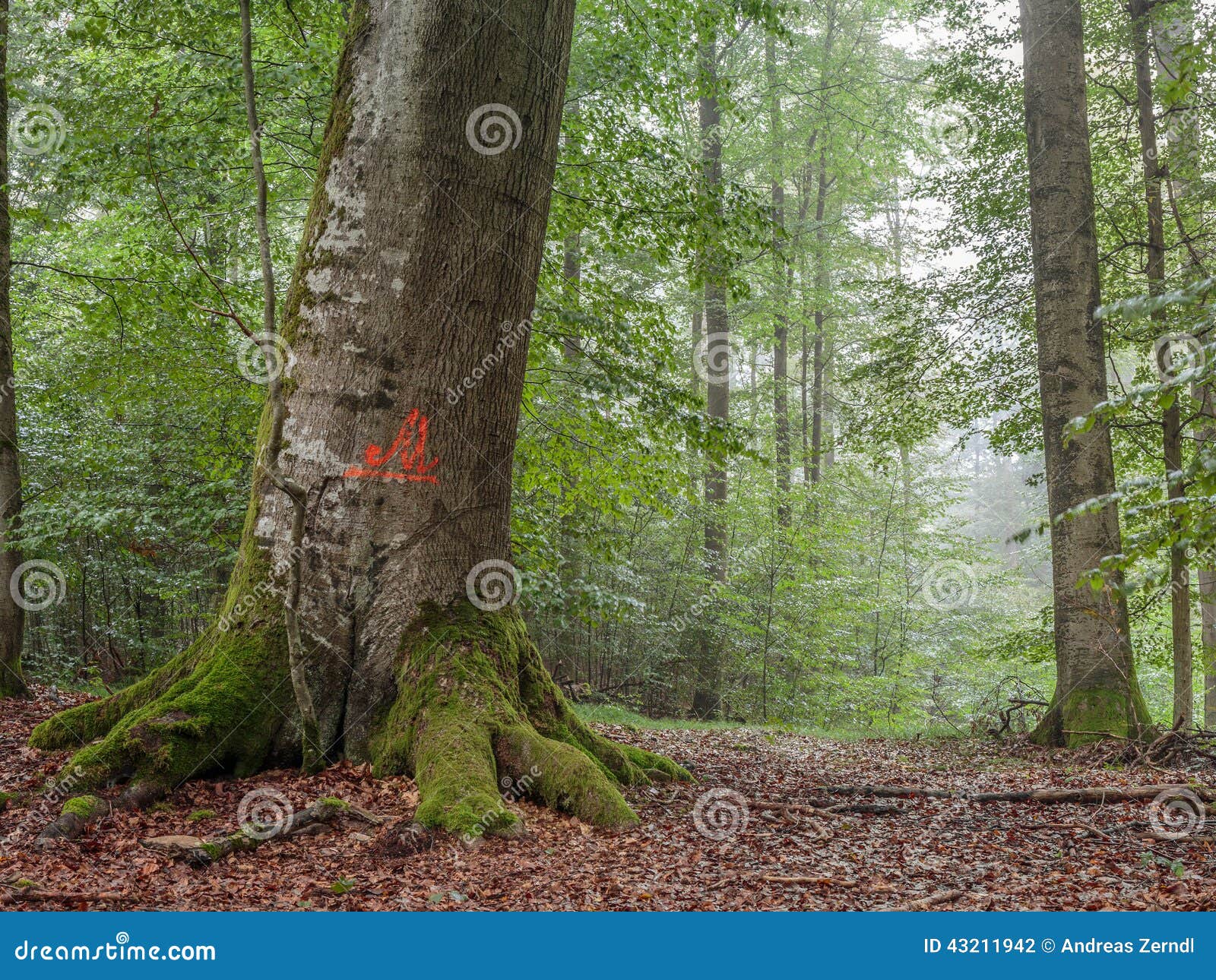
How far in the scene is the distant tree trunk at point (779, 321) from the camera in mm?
16297

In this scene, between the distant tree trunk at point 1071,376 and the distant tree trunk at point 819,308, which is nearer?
the distant tree trunk at point 1071,376

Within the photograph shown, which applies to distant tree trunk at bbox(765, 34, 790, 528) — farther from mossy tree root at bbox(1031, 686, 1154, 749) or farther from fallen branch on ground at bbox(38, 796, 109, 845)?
fallen branch on ground at bbox(38, 796, 109, 845)

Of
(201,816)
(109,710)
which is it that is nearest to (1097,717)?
(201,816)

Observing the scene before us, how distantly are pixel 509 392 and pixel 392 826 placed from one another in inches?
92.0

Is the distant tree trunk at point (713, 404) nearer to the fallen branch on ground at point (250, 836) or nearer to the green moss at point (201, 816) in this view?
Result: the fallen branch on ground at point (250, 836)

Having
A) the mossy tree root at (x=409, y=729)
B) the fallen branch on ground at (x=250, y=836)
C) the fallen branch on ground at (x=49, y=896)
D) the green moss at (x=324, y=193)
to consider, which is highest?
the green moss at (x=324, y=193)

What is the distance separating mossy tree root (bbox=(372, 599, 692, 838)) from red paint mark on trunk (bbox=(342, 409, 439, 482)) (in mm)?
706

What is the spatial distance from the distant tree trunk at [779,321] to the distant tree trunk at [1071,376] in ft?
18.8

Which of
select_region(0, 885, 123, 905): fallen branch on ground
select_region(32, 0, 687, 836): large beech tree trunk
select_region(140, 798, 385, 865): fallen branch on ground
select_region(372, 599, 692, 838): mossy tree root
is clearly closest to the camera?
select_region(0, 885, 123, 905): fallen branch on ground

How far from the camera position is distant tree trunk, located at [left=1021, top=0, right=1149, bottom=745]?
765 centimetres

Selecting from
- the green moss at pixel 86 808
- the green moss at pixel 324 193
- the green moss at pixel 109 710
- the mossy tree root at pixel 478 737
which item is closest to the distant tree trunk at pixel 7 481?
the green moss at pixel 109 710

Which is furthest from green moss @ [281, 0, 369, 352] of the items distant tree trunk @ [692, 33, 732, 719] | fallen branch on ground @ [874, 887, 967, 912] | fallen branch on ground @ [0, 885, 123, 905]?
distant tree trunk @ [692, 33, 732, 719]

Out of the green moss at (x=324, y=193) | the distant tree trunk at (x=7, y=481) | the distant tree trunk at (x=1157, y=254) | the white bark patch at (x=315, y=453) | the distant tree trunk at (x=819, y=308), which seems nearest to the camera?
the white bark patch at (x=315, y=453)

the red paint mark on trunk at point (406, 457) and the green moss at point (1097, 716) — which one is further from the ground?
the red paint mark on trunk at point (406, 457)
